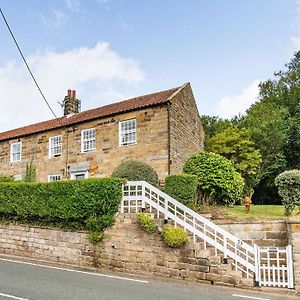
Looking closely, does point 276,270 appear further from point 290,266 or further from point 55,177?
point 55,177

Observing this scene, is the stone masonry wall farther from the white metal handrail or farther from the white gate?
the white gate

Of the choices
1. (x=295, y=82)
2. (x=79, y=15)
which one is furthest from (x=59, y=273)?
(x=295, y=82)

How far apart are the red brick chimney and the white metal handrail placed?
14993 millimetres

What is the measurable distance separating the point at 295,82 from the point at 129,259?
33529 millimetres

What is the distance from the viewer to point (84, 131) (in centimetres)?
2264

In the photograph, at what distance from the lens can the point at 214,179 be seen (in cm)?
1584

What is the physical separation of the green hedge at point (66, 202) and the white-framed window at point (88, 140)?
24.7 ft

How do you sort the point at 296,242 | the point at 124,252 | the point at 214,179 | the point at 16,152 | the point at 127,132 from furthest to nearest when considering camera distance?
the point at 16,152 < the point at 127,132 < the point at 214,179 < the point at 124,252 < the point at 296,242

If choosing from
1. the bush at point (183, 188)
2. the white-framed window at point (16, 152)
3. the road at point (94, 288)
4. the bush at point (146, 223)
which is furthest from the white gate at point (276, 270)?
the white-framed window at point (16, 152)

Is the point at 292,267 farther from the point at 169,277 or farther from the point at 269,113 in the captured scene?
the point at 269,113

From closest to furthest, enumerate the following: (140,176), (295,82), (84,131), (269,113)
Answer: (140,176) → (84,131) → (269,113) → (295,82)

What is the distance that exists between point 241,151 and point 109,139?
432 inches

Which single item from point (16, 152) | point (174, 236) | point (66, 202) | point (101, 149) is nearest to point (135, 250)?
point (174, 236)

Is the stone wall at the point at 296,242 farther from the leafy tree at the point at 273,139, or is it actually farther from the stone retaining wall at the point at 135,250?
the leafy tree at the point at 273,139
